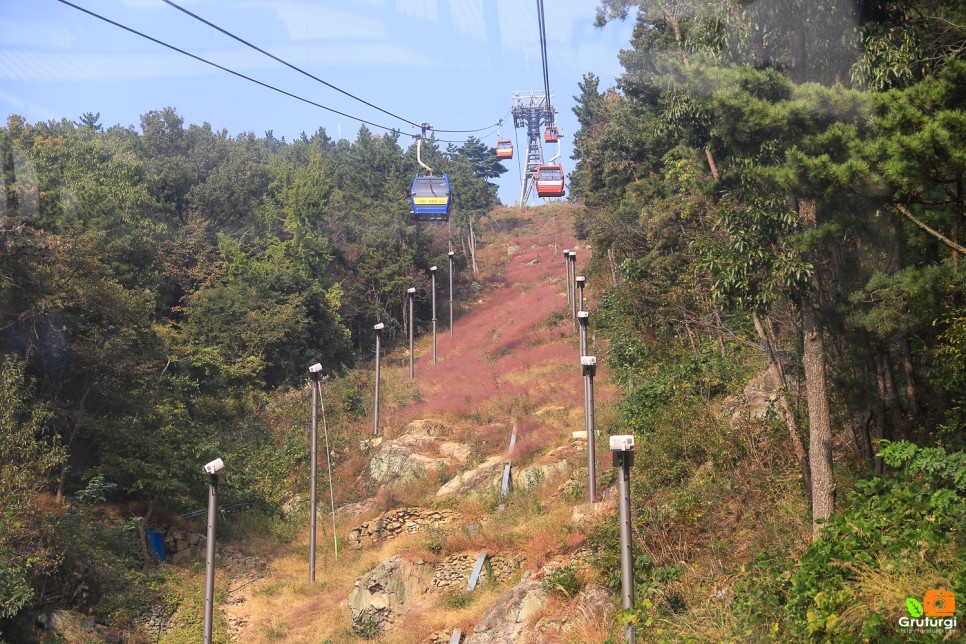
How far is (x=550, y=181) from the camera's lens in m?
53.8

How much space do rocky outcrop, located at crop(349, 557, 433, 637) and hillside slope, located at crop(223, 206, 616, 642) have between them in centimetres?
3

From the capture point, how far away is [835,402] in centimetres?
1314

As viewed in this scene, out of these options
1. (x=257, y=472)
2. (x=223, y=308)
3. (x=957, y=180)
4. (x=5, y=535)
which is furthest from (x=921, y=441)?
(x=223, y=308)

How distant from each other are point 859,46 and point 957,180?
9.04 ft

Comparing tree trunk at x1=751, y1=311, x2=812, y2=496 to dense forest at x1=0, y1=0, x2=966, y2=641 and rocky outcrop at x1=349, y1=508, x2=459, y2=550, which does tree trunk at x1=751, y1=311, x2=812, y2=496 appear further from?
rocky outcrop at x1=349, y1=508, x2=459, y2=550

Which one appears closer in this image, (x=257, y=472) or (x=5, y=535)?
(x=5, y=535)

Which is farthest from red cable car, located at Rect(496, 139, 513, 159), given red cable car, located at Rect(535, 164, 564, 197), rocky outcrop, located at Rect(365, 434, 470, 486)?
rocky outcrop, located at Rect(365, 434, 470, 486)

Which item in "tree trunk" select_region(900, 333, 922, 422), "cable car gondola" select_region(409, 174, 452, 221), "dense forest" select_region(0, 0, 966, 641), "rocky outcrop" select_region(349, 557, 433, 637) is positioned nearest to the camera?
"dense forest" select_region(0, 0, 966, 641)

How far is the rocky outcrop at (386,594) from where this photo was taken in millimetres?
17094

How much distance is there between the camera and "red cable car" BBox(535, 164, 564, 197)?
53.6 metres

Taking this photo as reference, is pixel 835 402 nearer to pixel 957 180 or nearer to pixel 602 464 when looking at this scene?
pixel 957 180

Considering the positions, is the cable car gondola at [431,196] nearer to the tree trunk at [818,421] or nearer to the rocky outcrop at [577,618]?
the rocky outcrop at [577,618]

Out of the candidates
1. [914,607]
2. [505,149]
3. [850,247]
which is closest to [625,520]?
[914,607]

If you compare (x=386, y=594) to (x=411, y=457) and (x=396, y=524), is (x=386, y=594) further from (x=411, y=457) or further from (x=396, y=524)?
(x=411, y=457)
